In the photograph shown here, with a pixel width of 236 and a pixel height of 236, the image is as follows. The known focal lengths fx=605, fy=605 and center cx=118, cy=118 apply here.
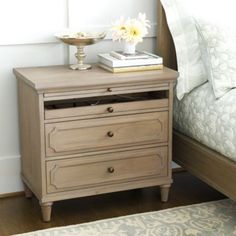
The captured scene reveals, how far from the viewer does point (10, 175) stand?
10.00ft

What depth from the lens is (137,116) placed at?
9.11 ft

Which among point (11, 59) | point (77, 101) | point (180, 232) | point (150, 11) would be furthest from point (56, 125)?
point (150, 11)

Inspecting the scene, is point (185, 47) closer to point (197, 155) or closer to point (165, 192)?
point (197, 155)

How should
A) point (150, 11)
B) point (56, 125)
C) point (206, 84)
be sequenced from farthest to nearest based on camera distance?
1. point (150, 11)
2. point (206, 84)
3. point (56, 125)

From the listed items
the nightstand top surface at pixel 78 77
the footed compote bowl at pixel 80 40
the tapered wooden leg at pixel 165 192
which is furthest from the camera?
the tapered wooden leg at pixel 165 192

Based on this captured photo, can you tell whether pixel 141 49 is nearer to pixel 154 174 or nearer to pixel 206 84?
pixel 206 84

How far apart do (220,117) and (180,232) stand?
530 millimetres

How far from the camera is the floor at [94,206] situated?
275cm

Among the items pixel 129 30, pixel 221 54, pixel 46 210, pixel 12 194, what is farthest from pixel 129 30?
pixel 12 194

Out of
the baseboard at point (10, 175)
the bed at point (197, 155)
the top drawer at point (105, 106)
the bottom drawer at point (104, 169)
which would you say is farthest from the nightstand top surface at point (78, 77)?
the baseboard at point (10, 175)

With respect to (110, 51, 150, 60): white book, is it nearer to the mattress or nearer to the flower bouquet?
the flower bouquet

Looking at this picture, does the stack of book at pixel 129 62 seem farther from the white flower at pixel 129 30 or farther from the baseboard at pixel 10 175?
the baseboard at pixel 10 175

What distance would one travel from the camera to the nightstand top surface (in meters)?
2.58

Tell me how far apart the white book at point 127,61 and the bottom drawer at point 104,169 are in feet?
1.33
